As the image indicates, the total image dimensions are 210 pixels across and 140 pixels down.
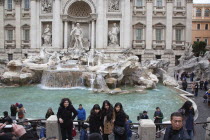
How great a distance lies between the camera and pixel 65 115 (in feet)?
16.8

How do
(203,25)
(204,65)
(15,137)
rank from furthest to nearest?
1. (203,25)
2. (204,65)
3. (15,137)

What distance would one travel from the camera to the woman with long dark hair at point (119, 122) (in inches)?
180

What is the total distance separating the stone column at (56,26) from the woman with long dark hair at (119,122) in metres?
20.5

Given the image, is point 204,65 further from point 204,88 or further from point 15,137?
point 15,137

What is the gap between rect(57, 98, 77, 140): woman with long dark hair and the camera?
5075 mm

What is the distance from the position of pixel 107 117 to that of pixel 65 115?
1107 mm

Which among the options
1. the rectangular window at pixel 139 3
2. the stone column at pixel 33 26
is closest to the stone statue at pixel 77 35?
the stone column at pixel 33 26

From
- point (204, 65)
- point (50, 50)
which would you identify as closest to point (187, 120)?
point (204, 65)

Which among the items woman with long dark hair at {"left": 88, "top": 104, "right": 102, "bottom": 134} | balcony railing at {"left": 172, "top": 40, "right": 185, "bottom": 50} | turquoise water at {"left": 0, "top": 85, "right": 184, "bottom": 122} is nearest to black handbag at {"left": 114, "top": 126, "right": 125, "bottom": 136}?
woman with long dark hair at {"left": 88, "top": 104, "right": 102, "bottom": 134}

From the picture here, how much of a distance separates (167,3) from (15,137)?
2527 cm

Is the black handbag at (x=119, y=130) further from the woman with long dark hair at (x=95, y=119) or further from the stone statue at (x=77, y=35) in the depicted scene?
the stone statue at (x=77, y=35)

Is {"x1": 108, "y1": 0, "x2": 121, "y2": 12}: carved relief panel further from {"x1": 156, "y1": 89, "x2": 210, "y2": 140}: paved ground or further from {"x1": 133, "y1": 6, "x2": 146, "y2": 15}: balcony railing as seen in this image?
{"x1": 156, "y1": 89, "x2": 210, "y2": 140}: paved ground

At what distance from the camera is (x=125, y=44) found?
23844 mm

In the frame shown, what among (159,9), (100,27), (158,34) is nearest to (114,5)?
(100,27)
